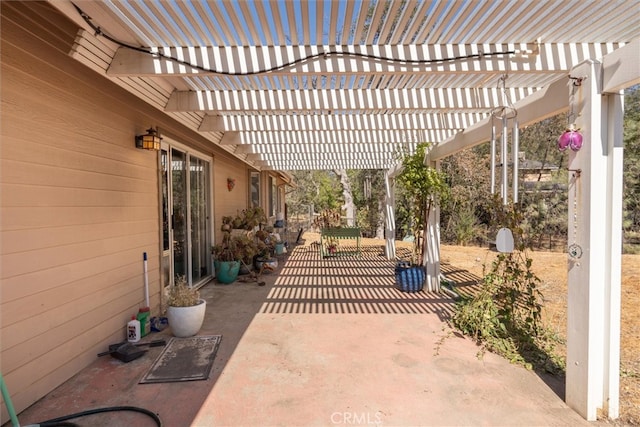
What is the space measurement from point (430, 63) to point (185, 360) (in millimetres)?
3394

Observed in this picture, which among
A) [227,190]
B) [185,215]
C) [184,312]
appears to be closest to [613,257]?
[184,312]

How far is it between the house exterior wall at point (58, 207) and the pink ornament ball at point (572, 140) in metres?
3.72

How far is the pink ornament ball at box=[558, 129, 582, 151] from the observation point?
7.22ft

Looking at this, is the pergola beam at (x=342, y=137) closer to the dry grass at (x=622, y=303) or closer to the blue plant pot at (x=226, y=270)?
the blue plant pot at (x=226, y=270)

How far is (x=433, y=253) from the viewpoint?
5395 mm

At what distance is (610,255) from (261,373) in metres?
2.71

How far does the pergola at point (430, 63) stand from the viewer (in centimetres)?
215

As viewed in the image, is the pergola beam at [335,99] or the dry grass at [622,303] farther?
the pergola beam at [335,99]

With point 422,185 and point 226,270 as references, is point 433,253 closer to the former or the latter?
point 422,185

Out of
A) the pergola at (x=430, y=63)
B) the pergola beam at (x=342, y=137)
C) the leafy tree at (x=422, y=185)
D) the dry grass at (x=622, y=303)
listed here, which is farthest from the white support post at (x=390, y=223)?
the pergola at (x=430, y=63)

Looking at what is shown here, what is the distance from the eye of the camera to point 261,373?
109 inches

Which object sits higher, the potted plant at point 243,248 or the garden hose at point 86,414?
the potted plant at point 243,248

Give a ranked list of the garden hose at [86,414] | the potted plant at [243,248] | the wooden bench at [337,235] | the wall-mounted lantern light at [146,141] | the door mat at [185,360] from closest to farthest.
Answer: the garden hose at [86,414]
the door mat at [185,360]
the wall-mounted lantern light at [146,141]
the potted plant at [243,248]
the wooden bench at [337,235]

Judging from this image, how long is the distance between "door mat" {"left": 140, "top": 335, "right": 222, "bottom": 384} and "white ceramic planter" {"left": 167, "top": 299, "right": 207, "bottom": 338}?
0.07 meters
